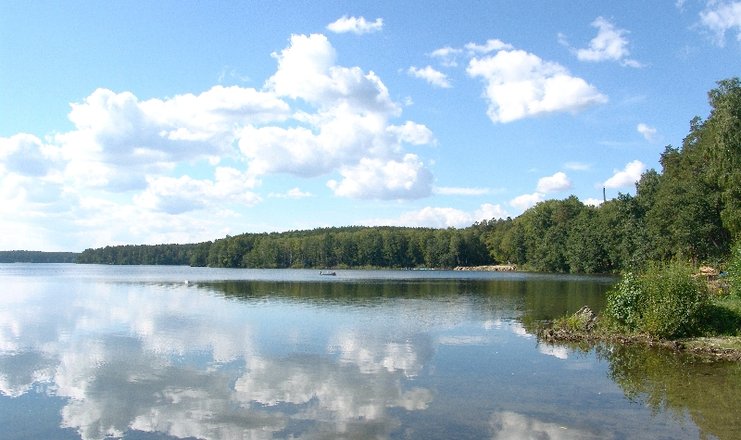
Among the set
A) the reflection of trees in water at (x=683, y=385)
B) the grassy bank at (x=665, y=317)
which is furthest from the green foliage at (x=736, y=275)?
the reflection of trees in water at (x=683, y=385)

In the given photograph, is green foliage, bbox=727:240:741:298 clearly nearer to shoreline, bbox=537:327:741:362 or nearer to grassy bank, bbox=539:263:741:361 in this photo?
grassy bank, bbox=539:263:741:361

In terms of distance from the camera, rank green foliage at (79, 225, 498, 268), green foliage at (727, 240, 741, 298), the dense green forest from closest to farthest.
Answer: green foliage at (727, 240, 741, 298), the dense green forest, green foliage at (79, 225, 498, 268)

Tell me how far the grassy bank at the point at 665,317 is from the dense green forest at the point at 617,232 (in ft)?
25.4

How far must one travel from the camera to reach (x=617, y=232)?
100438mm

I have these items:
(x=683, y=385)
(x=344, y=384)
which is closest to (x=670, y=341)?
(x=683, y=385)

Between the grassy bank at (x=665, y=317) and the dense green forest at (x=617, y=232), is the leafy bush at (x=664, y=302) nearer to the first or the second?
the grassy bank at (x=665, y=317)

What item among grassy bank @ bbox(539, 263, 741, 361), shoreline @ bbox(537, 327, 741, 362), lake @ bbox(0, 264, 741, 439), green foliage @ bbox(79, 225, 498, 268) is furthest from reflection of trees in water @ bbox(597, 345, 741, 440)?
green foliage @ bbox(79, 225, 498, 268)

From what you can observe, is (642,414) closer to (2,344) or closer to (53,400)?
(53,400)

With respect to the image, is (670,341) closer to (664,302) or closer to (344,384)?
(664,302)

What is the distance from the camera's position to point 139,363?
2058 cm

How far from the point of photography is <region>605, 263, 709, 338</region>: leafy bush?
79.3ft

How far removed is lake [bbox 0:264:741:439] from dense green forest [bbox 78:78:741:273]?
1637 cm

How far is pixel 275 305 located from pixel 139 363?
2376cm

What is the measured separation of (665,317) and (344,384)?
1469 centimetres
